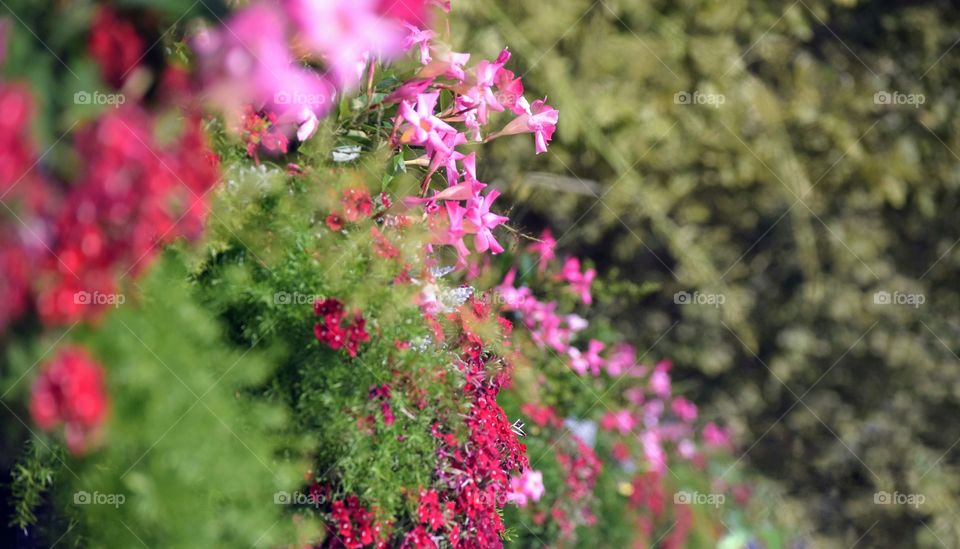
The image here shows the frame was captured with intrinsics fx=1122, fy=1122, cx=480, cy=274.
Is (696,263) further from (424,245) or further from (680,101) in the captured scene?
(424,245)

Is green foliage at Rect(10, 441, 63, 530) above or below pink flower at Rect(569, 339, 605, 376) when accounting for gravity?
above

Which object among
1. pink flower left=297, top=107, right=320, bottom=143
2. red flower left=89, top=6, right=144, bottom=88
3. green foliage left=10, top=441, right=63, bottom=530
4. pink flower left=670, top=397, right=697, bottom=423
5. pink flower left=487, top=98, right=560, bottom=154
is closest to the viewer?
red flower left=89, top=6, right=144, bottom=88

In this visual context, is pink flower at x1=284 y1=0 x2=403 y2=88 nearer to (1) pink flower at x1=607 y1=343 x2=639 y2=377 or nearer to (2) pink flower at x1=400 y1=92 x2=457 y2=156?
(2) pink flower at x1=400 y1=92 x2=457 y2=156

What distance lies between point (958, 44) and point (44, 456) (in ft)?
13.4

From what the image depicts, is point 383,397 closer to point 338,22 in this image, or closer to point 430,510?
point 430,510

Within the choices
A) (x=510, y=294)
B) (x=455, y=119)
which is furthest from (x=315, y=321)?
(x=510, y=294)

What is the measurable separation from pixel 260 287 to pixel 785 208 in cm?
317

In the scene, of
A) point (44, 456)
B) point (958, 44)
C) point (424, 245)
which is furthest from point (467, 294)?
point (958, 44)

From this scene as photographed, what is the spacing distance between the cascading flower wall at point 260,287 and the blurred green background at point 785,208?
1.34 meters

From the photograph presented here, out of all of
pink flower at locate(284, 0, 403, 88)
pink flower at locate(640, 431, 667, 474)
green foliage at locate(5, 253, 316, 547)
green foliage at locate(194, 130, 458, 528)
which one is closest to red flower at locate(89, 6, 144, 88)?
pink flower at locate(284, 0, 403, 88)

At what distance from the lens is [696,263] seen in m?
4.41

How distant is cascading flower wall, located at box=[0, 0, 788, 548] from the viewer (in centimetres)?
85

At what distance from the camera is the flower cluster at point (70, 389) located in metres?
0.89

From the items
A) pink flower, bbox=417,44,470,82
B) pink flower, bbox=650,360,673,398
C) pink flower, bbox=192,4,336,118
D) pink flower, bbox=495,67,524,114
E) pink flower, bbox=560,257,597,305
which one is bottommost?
pink flower, bbox=650,360,673,398
